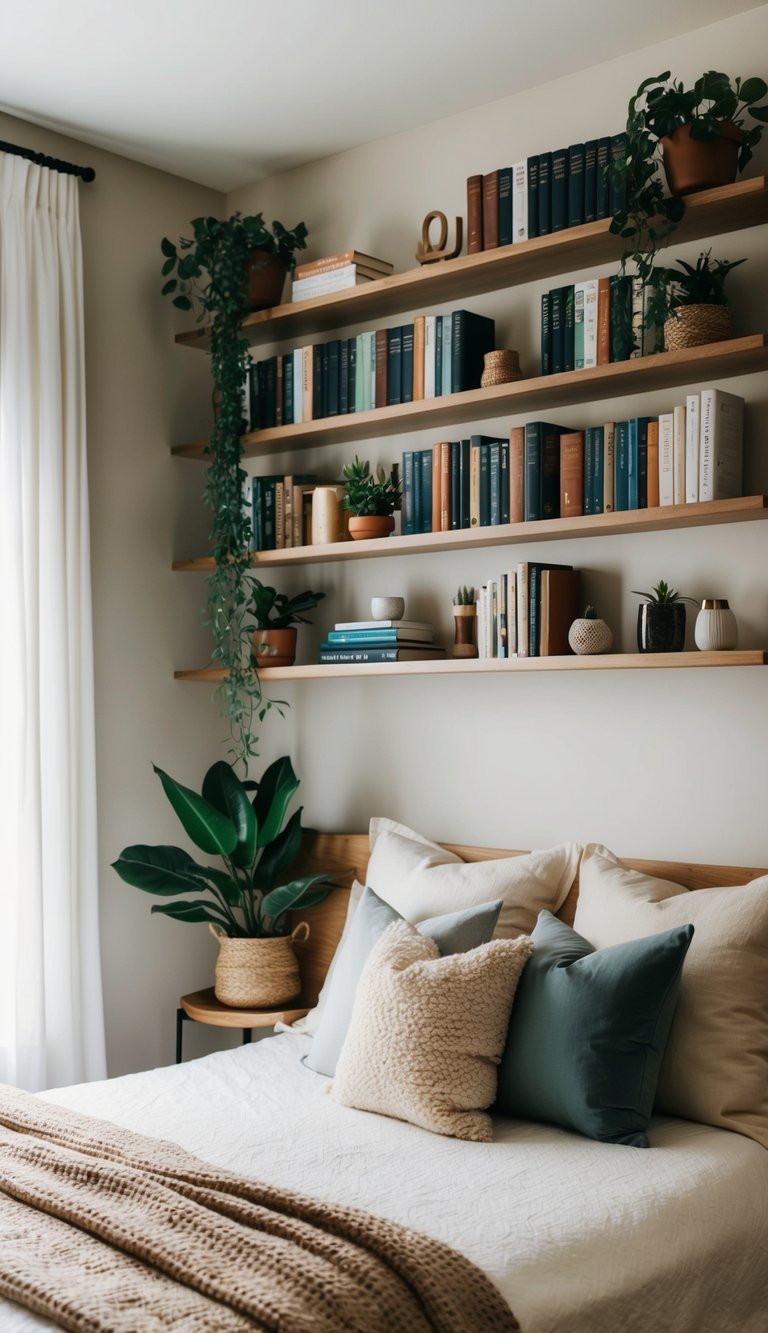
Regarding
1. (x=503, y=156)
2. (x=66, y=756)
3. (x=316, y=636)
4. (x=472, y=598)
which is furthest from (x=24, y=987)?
(x=503, y=156)

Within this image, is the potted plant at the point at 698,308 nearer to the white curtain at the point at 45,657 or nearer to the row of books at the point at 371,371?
the row of books at the point at 371,371

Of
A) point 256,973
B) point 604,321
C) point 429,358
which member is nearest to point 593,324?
point 604,321

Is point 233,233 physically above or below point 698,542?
above

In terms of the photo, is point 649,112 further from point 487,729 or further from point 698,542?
point 487,729

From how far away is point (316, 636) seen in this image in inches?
144

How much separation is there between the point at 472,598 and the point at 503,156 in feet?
3.76

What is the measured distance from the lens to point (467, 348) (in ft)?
10.2

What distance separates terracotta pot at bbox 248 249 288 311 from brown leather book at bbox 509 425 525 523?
97 cm

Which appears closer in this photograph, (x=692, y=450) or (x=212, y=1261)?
(x=212, y=1261)

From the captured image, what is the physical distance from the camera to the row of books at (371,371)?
3.13 meters

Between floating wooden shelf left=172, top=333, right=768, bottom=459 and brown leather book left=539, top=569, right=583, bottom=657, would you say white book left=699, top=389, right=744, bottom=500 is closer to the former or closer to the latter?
floating wooden shelf left=172, top=333, right=768, bottom=459

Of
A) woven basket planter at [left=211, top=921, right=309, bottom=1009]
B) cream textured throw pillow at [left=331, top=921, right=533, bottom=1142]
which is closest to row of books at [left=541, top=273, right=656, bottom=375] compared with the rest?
cream textured throw pillow at [left=331, top=921, right=533, bottom=1142]

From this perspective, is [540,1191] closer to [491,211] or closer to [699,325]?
[699,325]

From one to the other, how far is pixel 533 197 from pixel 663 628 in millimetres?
1078
